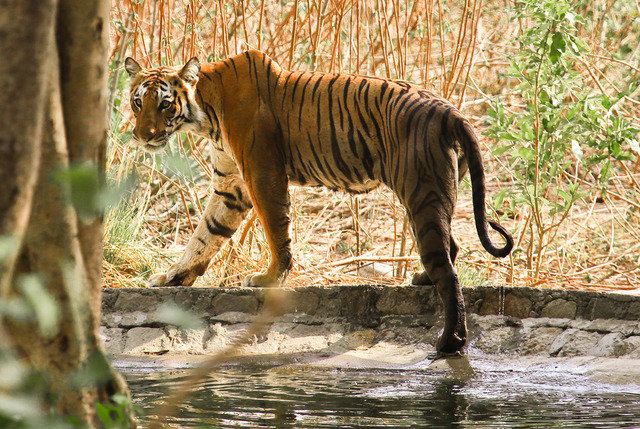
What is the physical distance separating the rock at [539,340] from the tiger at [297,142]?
0.45 meters

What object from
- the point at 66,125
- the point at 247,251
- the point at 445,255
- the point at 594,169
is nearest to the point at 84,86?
the point at 66,125

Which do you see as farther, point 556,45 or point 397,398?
point 556,45

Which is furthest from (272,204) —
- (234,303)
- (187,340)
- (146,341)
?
(146,341)

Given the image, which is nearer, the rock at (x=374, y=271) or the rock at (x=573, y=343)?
the rock at (x=573, y=343)

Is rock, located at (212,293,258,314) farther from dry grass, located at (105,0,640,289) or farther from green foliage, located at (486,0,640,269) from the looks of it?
green foliage, located at (486,0,640,269)

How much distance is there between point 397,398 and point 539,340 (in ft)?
4.05

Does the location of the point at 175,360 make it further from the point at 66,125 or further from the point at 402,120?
the point at 66,125

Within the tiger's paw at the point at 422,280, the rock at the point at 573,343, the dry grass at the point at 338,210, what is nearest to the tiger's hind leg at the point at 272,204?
the dry grass at the point at 338,210

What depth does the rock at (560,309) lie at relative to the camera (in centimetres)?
438

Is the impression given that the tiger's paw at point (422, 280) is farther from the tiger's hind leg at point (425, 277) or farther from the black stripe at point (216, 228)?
the black stripe at point (216, 228)

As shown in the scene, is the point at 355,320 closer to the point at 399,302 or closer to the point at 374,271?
the point at 399,302

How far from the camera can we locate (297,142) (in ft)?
16.3

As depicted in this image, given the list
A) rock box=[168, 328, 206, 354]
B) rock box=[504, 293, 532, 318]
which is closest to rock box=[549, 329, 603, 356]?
rock box=[504, 293, 532, 318]

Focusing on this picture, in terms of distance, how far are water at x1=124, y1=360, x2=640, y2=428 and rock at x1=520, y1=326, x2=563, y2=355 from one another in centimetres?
22
